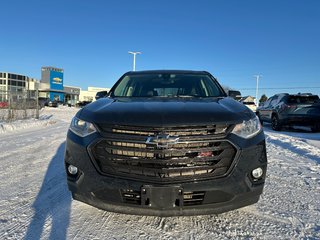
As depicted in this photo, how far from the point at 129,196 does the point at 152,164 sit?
36 centimetres

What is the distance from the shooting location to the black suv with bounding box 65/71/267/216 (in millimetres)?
2467

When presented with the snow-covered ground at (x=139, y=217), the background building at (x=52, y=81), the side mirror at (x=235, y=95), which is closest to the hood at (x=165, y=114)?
the snow-covered ground at (x=139, y=217)

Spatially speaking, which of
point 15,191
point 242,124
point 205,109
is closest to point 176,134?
point 205,109

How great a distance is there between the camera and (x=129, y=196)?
2547mm

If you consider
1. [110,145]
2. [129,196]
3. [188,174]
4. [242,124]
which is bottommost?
[129,196]

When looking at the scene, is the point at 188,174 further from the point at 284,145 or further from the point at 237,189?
the point at 284,145

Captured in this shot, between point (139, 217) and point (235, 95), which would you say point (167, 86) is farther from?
point (139, 217)

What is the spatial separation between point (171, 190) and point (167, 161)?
24 centimetres

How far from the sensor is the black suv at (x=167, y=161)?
8.09 ft

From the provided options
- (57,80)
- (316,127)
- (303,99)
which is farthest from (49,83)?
(316,127)

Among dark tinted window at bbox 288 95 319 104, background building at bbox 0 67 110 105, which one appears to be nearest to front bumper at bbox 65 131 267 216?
dark tinted window at bbox 288 95 319 104

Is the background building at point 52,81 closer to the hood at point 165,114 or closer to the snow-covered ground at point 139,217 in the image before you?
the snow-covered ground at point 139,217

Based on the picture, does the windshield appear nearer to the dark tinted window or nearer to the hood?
the hood

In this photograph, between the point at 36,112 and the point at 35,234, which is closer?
the point at 35,234
